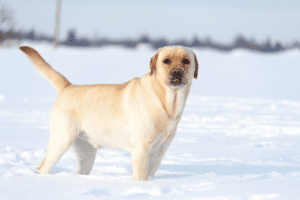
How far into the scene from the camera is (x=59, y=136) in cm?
283

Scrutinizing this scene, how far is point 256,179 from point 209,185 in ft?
1.36

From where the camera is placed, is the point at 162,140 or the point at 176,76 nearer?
the point at 176,76

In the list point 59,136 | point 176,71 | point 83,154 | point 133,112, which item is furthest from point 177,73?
point 83,154

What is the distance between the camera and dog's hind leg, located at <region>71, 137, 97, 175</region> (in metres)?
3.11

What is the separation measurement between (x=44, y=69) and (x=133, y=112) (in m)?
1.03

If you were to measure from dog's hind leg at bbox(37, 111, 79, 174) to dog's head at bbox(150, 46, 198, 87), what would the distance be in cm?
81

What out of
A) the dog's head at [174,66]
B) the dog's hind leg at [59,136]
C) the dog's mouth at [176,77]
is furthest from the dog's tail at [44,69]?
the dog's mouth at [176,77]

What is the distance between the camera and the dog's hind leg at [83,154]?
3.11 metres

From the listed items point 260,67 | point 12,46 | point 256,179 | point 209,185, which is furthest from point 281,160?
point 12,46

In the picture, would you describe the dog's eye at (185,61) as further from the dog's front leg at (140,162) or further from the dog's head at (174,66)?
the dog's front leg at (140,162)

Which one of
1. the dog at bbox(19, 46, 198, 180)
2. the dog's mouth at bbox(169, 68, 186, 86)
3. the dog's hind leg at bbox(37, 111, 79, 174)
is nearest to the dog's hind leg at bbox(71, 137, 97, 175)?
the dog at bbox(19, 46, 198, 180)

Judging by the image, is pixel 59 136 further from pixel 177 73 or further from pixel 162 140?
pixel 177 73

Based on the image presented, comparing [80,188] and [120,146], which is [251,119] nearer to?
[120,146]

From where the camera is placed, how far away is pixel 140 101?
2.62 meters
